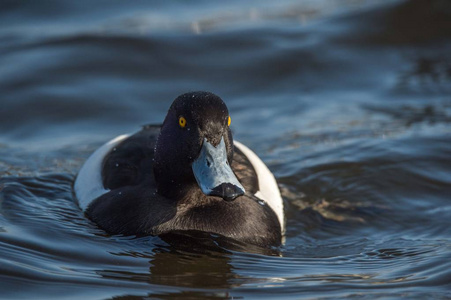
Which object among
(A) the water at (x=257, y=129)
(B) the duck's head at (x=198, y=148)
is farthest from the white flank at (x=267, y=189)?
(B) the duck's head at (x=198, y=148)

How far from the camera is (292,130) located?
8.16 metres

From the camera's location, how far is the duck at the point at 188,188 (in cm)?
493

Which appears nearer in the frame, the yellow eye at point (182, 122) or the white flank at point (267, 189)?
the yellow eye at point (182, 122)

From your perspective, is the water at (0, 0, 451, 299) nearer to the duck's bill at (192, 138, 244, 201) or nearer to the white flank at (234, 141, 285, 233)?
the white flank at (234, 141, 285, 233)

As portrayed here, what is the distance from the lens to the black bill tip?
4.66m

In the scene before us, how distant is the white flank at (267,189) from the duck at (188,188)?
23 mm

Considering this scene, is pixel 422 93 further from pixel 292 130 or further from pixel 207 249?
pixel 207 249

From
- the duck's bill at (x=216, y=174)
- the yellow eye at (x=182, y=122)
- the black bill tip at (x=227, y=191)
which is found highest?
the yellow eye at (x=182, y=122)

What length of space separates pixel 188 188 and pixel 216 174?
0.45 metres

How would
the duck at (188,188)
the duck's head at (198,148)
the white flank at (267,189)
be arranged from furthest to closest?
1. the white flank at (267,189)
2. the duck at (188,188)
3. the duck's head at (198,148)

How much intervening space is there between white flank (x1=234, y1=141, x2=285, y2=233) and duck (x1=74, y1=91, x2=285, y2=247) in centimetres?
2

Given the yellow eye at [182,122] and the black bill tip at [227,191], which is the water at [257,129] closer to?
the black bill tip at [227,191]

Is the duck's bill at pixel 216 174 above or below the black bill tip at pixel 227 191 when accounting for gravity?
above

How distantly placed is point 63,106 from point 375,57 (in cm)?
414
